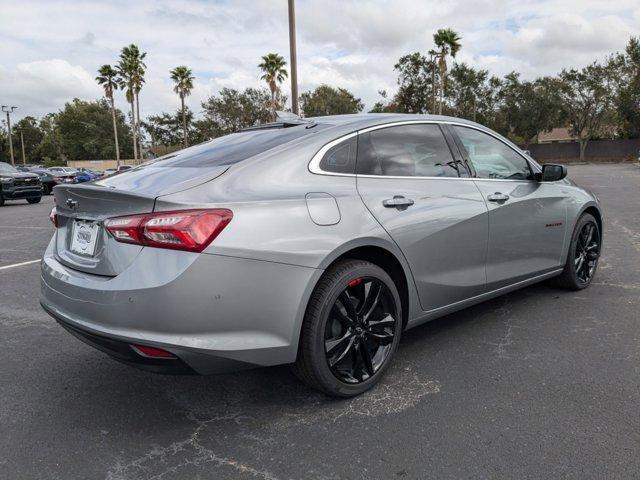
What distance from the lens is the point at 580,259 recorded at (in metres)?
4.93

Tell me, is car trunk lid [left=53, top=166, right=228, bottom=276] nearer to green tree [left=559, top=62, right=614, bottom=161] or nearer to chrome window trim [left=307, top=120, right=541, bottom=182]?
chrome window trim [left=307, top=120, right=541, bottom=182]

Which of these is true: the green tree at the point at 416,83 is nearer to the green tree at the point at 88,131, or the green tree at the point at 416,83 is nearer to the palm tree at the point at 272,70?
the palm tree at the point at 272,70

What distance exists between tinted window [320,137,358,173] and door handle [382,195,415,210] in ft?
0.88

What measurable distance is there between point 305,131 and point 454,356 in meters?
1.75

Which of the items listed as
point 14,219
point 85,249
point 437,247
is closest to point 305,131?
point 437,247

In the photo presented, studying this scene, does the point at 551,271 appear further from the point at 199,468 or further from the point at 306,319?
the point at 199,468

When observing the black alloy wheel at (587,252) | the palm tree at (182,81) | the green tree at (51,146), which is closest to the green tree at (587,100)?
the palm tree at (182,81)

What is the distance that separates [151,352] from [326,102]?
6198 centimetres

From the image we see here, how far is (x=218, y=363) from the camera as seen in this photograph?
2490mm

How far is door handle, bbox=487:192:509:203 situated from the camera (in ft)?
12.5

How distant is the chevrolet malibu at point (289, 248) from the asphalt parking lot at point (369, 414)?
0.31 m

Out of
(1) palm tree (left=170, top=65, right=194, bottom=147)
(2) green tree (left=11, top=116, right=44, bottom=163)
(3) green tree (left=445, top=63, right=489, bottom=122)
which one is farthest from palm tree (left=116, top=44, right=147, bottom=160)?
(2) green tree (left=11, top=116, right=44, bottom=163)

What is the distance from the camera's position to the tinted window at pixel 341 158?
2.99m

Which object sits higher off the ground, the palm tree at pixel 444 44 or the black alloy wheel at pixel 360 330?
the palm tree at pixel 444 44
